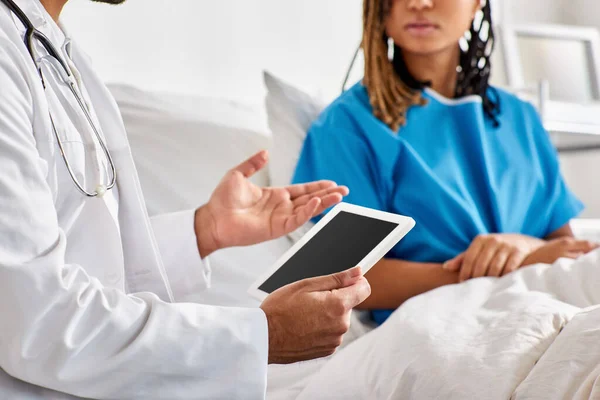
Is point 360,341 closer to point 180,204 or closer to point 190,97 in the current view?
point 180,204

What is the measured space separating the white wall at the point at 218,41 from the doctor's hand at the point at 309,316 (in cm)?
111

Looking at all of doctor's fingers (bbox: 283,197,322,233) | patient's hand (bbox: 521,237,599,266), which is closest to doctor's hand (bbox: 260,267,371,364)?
doctor's fingers (bbox: 283,197,322,233)

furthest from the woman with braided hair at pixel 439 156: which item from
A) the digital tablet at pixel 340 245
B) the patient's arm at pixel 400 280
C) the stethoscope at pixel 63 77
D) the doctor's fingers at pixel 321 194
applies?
the stethoscope at pixel 63 77

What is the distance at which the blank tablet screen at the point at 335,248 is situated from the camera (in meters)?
0.96

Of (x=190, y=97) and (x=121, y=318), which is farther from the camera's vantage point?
(x=190, y=97)

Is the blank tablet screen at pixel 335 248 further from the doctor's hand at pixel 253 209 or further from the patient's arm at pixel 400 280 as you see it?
the patient's arm at pixel 400 280

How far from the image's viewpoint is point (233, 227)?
1.15m

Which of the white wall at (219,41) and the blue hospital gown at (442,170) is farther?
the white wall at (219,41)

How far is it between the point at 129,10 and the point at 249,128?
42 centimetres

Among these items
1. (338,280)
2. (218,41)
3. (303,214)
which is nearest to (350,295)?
(338,280)

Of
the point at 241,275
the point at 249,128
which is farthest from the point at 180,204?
the point at 249,128

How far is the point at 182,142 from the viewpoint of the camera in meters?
1.60

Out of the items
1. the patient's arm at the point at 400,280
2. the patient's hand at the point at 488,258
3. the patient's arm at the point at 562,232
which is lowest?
the patient's arm at the point at 562,232

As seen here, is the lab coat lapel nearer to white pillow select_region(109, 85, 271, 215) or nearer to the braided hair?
white pillow select_region(109, 85, 271, 215)
